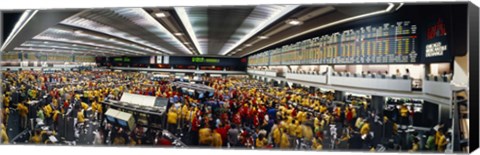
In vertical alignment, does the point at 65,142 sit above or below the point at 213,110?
below

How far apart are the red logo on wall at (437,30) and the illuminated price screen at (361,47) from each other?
212 millimetres

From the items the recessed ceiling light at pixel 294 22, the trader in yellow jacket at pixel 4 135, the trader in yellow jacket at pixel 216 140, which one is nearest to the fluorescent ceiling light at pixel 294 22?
the recessed ceiling light at pixel 294 22

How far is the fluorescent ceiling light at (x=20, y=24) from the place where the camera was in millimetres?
7500

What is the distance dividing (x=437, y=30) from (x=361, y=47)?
1142mm

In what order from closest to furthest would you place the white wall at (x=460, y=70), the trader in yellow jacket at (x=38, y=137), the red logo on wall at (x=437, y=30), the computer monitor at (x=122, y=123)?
the white wall at (x=460, y=70), the red logo on wall at (x=437, y=30), the computer monitor at (x=122, y=123), the trader in yellow jacket at (x=38, y=137)

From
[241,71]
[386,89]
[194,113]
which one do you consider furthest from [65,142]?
[386,89]

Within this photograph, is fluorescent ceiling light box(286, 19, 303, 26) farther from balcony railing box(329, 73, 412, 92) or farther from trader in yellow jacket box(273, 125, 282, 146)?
trader in yellow jacket box(273, 125, 282, 146)

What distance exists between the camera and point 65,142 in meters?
7.66

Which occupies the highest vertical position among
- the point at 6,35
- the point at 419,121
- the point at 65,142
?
the point at 6,35

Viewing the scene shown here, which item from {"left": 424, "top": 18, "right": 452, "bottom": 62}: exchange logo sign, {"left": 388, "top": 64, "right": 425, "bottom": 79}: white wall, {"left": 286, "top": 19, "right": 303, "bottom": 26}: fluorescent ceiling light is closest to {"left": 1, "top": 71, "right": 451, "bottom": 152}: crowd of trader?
{"left": 388, "top": 64, "right": 425, "bottom": 79}: white wall

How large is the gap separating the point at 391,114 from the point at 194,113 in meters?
3.39

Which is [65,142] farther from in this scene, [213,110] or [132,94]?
[213,110]

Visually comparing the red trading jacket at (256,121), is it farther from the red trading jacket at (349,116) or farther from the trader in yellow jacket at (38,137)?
the trader in yellow jacket at (38,137)

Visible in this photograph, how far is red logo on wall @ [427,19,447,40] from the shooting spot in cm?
604
